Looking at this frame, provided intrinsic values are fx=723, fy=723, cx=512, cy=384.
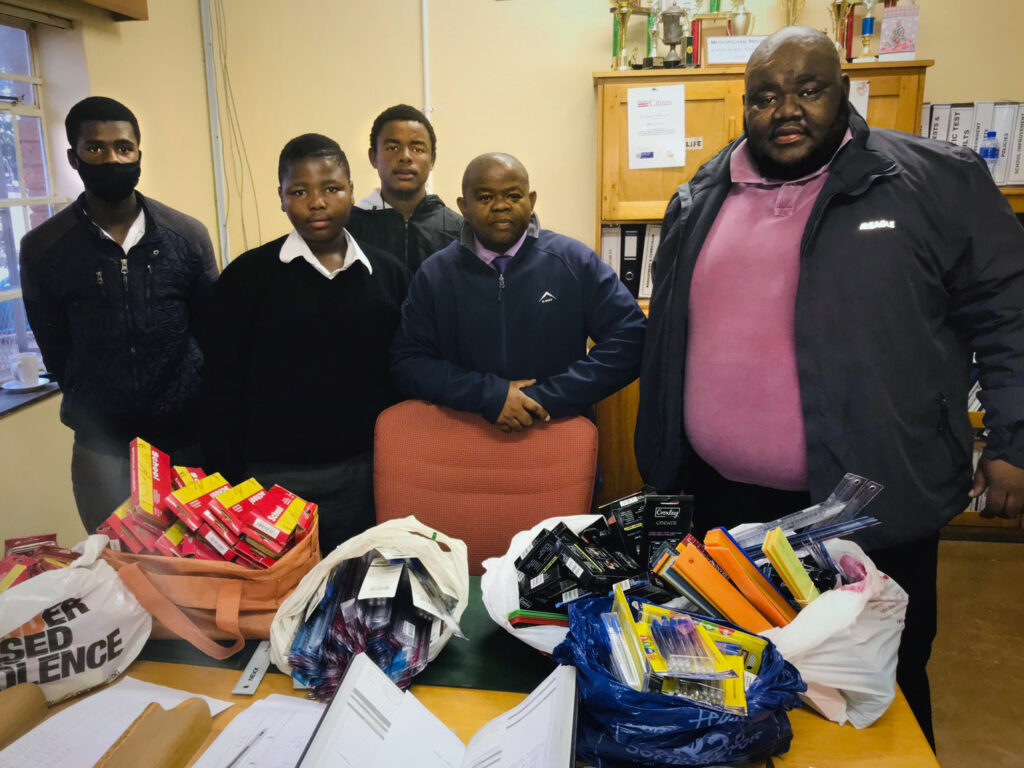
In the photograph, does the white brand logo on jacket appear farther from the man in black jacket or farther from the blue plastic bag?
the blue plastic bag

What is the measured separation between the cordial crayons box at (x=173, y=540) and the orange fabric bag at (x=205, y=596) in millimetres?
23

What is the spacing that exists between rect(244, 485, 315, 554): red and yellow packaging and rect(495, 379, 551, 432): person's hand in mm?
470

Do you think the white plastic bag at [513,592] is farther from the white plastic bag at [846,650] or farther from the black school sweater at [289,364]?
the black school sweater at [289,364]

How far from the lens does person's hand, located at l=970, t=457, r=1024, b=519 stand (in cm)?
133

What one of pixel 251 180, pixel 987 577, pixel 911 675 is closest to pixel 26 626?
pixel 911 675

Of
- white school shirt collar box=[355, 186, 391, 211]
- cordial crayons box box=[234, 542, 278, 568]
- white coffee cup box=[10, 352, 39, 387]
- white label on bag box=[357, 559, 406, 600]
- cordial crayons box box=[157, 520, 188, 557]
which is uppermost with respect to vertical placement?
white school shirt collar box=[355, 186, 391, 211]

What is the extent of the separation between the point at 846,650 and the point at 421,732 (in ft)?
1.88

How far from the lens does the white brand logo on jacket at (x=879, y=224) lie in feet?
4.43

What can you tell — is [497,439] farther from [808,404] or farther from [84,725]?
[84,725]

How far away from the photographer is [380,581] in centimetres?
108

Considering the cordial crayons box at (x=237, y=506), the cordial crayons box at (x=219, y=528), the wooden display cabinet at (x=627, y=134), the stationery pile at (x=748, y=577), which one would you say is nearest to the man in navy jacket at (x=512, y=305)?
the cordial crayons box at (x=237, y=506)

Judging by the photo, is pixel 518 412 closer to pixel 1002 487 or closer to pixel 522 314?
pixel 522 314

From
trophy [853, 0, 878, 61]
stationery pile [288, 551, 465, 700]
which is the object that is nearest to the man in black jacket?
stationery pile [288, 551, 465, 700]

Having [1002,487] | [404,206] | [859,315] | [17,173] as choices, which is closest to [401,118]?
[404,206]
